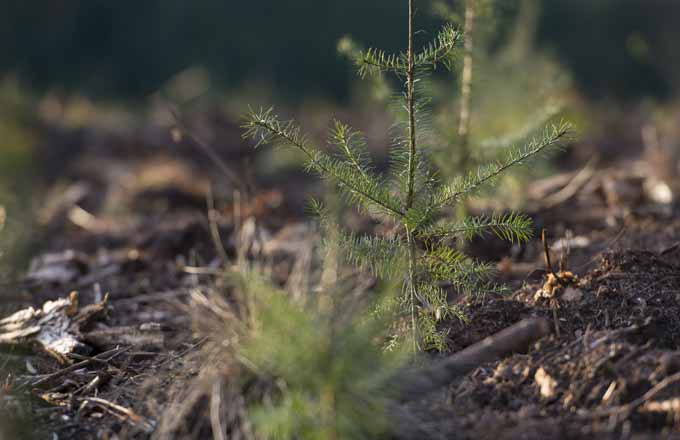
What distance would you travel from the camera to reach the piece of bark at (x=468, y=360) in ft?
5.66

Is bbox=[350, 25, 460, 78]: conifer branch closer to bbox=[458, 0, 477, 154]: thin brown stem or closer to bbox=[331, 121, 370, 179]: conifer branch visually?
bbox=[331, 121, 370, 179]: conifer branch

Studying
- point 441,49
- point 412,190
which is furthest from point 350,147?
point 441,49

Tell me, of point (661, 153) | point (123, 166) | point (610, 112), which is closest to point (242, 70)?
point (123, 166)

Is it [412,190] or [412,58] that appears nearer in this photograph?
[412,58]

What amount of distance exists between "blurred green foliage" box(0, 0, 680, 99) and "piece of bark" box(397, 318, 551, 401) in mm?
7450

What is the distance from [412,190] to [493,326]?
477 millimetres

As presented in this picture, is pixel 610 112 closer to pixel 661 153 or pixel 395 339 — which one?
pixel 661 153

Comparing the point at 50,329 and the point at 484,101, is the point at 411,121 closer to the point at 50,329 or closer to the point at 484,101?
the point at 50,329

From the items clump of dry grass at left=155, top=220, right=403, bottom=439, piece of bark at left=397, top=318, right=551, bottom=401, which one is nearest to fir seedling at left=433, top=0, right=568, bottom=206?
piece of bark at left=397, top=318, right=551, bottom=401

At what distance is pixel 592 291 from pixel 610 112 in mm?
5619

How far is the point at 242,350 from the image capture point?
1720mm

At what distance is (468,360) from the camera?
6.00 ft

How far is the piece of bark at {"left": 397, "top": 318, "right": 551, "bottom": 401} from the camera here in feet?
5.66

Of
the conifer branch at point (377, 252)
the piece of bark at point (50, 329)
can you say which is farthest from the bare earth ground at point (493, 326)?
the conifer branch at point (377, 252)
